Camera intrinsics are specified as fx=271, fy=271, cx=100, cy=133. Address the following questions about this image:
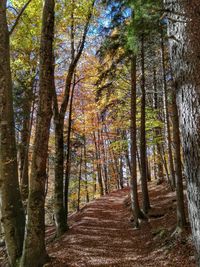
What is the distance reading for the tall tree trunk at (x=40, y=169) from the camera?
220 inches

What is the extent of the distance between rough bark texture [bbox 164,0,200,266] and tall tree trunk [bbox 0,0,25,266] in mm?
4518

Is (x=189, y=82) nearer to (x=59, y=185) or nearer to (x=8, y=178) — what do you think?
(x=8, y=178)

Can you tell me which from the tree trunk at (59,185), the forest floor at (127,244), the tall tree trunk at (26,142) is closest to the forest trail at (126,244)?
the forest floor at (127,244)

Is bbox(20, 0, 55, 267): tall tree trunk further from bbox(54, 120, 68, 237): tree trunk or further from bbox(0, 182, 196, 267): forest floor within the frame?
bbox(54, 120, 68, 237): tree trunk

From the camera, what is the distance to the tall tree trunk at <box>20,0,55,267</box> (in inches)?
220

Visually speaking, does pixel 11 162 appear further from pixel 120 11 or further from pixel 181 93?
pixel 120 11

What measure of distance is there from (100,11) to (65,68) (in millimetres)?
4002

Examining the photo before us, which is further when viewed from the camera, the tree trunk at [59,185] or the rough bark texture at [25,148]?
the rough bark texture at [25,148]

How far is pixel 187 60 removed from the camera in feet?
11.2

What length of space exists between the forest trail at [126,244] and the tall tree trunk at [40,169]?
823 mm

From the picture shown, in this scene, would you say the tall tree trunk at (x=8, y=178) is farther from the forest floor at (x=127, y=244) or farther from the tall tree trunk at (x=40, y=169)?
the forest floor at (x=127, y=244)

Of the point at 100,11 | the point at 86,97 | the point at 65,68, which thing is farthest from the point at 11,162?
the point at 86,97

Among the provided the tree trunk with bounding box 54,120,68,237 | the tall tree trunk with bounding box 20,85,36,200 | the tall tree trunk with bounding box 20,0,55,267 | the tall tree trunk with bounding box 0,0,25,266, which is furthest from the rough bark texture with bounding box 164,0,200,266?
the tall tree trunk with bounding box 20,85,36,200

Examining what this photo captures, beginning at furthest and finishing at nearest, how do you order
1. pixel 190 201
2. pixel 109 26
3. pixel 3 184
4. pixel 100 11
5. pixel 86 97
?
pixel 86 97 < pixel 100 11 < pixel 109 26 < pixel 3 184 < pixel 190 201
